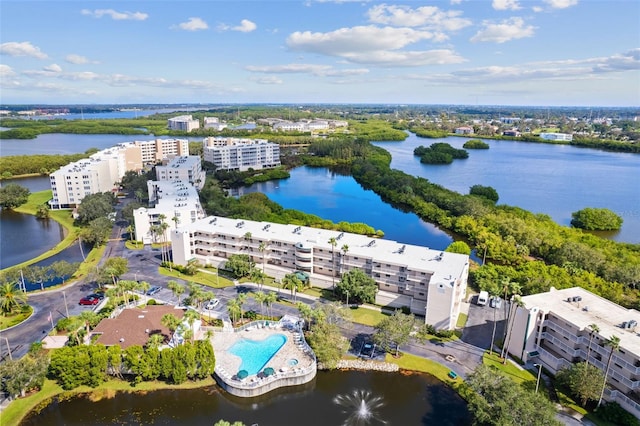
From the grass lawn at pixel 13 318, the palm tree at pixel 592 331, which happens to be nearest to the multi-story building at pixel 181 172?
the grass lawn at pixel 13 318

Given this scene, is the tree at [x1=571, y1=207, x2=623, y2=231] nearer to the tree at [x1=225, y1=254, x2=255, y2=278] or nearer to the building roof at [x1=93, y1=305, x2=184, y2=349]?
the tree at [x1=225, y1=254, x2=255, y2=278]

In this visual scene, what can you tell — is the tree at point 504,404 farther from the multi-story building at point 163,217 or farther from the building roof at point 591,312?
the multi-story building at point 163,217

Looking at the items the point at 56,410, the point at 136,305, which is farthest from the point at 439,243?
the point at 56,410

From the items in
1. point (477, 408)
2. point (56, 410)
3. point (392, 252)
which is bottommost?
point (56, 410)

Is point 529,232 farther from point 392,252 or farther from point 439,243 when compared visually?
point 392,252

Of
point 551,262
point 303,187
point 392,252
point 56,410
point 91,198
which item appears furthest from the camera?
point 303,187

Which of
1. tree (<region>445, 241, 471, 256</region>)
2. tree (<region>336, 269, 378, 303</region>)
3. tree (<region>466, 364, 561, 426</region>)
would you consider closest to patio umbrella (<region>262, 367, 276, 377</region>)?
tree (<region>336, 269, 378, 303</region>)
